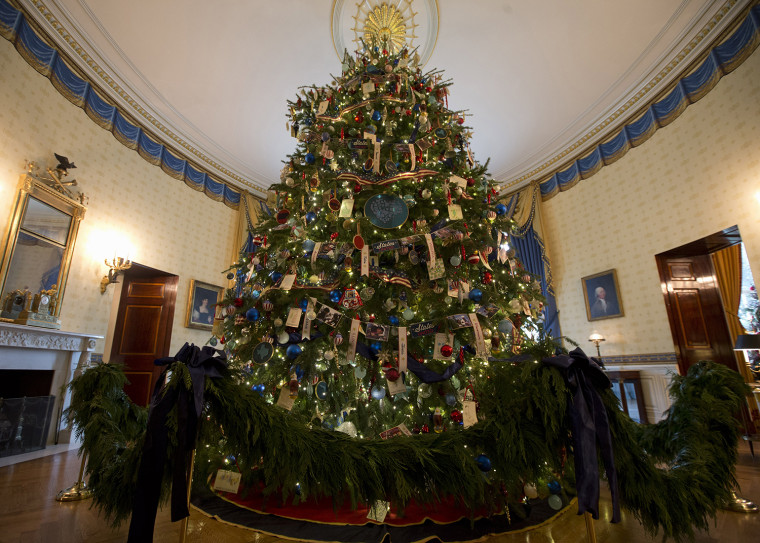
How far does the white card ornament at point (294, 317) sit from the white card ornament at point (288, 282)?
5.1 inches

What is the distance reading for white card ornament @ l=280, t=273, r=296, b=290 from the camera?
210 cm

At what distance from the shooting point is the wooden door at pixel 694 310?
4801 mm

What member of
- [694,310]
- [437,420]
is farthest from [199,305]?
[694,310]

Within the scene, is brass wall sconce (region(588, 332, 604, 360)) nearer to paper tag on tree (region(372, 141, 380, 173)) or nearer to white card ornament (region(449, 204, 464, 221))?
white card ornament (region(449, 204, 464, 221))

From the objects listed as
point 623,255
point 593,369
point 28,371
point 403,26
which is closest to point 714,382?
point 593,369

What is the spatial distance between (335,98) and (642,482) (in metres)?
3.04

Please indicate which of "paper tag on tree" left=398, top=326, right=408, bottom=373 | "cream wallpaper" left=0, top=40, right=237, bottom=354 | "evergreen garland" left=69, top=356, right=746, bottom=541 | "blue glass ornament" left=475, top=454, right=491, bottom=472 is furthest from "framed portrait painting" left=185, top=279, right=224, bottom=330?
"blue glass ornament" left=475, top=454, right=491, bottom=472

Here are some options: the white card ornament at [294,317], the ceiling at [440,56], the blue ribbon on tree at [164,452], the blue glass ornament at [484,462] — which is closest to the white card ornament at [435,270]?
the white card ornament at [294,317]

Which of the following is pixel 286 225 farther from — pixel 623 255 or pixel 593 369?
pixel 623 255

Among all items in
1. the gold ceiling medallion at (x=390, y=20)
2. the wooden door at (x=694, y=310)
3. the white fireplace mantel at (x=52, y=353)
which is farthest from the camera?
the wooden door at (x=694, y=310)

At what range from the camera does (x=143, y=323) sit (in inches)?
234

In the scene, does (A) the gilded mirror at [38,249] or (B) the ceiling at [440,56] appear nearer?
(A) the gilded mirror at [38,249]

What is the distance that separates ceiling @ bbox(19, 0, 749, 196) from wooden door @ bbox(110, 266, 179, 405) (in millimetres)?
2363

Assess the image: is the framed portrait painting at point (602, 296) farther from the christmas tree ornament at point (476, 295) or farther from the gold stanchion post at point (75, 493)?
the gold stanchion post at point (75, 493)
